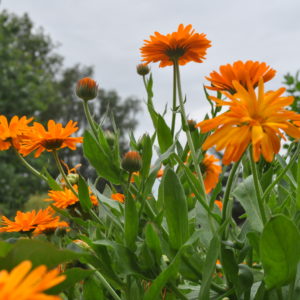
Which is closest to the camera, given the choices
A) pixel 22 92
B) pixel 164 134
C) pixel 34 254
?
pixel 34 254

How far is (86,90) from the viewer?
0.78 m

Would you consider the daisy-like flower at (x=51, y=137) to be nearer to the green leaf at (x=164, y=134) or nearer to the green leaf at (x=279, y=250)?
the green leaf at (x=164, y=134)

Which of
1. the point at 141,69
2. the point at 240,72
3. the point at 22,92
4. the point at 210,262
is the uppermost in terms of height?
the point at 22,92

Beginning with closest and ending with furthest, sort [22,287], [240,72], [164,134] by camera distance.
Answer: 1. [22,287]
2. [240,72]
3. [164,134]

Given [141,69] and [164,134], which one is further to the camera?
[141,69]

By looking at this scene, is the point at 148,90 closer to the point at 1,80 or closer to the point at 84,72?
the point at 1,80

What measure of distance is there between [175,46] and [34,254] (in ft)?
1.82

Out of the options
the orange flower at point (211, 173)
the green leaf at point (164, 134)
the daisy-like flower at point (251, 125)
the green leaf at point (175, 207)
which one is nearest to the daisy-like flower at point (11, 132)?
the green leaf at point (164, 134)

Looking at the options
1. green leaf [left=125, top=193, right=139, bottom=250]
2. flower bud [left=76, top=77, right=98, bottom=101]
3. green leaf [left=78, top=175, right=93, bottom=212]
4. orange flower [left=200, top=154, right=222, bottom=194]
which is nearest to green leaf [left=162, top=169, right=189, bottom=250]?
green leaf [left=125, top=193, right=139, bottom=250]

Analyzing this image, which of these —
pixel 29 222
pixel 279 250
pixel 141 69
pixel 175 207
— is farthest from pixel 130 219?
pixel 141 69

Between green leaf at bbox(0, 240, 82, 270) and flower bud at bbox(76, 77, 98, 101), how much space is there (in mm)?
452

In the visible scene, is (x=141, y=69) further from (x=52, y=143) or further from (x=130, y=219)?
(x=130, y=219)

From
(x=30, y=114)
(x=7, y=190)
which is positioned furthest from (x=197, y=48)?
(x=30, y=114)

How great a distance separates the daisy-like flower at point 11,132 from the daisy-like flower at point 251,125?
45cm
